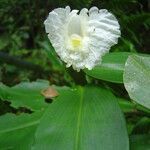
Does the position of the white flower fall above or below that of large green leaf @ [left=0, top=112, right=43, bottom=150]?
above

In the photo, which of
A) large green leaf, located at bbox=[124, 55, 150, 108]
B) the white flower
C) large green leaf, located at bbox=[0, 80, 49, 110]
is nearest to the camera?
large green leaf, located at bbox=[124, 55, 150, 108]

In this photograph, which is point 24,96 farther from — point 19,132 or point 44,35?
point 44,35

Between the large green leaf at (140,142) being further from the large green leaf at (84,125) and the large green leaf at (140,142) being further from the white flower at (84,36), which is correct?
the white flower at (84,36)

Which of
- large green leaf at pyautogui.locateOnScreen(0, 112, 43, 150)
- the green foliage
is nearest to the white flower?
the green foliage

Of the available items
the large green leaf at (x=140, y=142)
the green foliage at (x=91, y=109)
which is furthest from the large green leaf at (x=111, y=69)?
the large green leaf at (x=140, y=142)

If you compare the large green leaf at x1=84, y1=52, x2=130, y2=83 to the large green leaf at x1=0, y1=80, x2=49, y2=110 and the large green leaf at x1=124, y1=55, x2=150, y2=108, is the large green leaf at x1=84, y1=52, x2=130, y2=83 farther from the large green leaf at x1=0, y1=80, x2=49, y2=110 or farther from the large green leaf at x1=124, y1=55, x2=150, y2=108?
the large green leaf at x1=0, y1=80, x2=49, y2=110

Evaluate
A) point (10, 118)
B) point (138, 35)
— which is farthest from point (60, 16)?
point (138, 35)

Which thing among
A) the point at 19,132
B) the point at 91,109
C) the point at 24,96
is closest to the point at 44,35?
the point at 24,96
